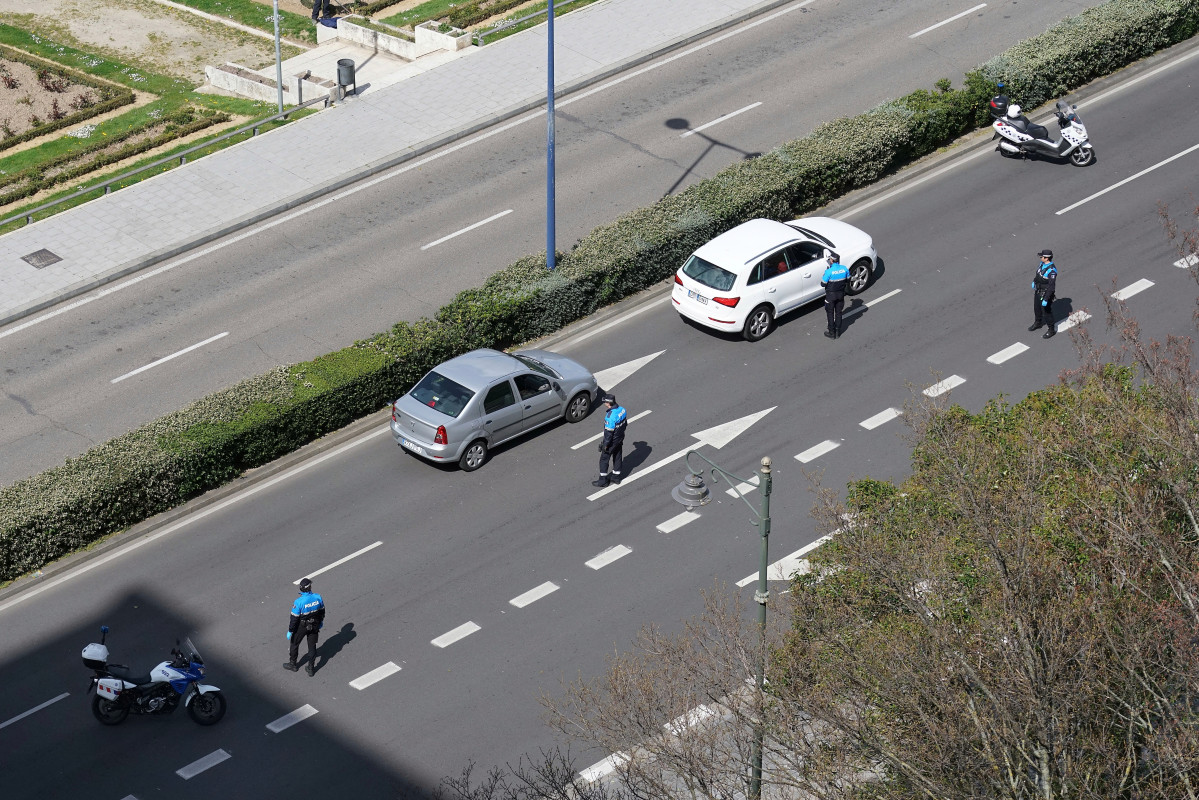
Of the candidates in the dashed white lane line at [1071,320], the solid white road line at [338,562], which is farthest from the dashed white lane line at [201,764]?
the dashed white lane line at [1071,320]

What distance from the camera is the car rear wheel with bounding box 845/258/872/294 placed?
2872cm

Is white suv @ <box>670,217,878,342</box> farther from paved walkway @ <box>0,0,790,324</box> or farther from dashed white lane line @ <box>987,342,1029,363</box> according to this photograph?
paved walkway @ <box>0,0,790,324</box>

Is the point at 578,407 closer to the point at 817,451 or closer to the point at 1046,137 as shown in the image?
the point at 817,451

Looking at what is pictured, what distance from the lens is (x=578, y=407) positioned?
26.3 metres

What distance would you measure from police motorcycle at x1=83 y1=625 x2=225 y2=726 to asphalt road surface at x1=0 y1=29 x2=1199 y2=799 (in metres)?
0.25

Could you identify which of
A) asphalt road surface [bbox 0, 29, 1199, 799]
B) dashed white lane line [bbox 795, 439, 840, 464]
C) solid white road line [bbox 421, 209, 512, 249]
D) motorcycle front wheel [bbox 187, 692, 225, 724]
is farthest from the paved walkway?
dashed white lane line [bbox 795, 439, 840, 464]

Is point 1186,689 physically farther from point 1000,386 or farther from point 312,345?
point 312,345

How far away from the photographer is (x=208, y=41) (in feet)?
140

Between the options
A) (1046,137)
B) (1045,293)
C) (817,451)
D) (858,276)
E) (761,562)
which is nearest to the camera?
(761,562)

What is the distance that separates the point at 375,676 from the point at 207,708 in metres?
2.34

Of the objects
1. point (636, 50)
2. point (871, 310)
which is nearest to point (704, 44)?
point (636, 50)

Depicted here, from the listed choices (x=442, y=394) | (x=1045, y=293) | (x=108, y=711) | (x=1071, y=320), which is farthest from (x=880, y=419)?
(x=108, y=711)

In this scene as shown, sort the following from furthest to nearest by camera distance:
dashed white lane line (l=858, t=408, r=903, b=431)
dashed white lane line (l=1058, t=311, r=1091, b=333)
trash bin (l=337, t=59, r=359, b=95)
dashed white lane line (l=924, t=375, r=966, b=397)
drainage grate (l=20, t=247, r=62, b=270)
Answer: trash bin (l=337, t=59, r=359, b=95) < drainage grate (l=20, t=247, r=62, b=270) < dashed white lane line (l=1058, t=311, r=1091, b=333) < dashed white lane line (l=924, t=375, r=966, b=397) < dashed white lane line (l=858, t=408, r=903, b=431)

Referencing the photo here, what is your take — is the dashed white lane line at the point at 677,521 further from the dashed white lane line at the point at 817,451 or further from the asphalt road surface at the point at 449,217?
the asphalt road surface at the point at 449,217
